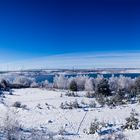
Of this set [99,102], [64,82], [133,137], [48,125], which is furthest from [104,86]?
[64,82]

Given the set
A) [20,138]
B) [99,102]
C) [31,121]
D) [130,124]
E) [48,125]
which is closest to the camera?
[20,138]

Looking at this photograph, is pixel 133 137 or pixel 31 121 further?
pixel 31 121

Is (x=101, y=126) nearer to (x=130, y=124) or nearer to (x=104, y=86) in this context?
(x=130, y=124)

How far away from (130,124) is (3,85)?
1506 inches

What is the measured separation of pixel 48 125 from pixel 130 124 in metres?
4.02

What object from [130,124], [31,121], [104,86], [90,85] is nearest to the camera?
[130,124]

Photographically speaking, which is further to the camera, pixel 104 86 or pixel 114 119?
pixel 104 86

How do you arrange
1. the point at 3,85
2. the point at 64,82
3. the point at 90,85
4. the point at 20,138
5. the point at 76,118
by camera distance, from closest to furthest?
1. the point at 20,138
2. the point at 76,118
3. the point at 3,85
4. the point at 90,85
5. the point at 64,82

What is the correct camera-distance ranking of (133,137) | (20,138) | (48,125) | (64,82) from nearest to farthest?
1. (20,138)
2. (133,137)
3. (48,125)
4. (64,82)

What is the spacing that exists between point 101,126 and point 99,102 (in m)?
11.2

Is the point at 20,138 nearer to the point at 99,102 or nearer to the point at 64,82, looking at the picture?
the point at 99,102

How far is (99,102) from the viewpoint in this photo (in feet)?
76.7

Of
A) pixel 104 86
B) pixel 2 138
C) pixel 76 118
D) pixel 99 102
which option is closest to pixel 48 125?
pixel 76 118

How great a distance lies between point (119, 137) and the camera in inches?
315
